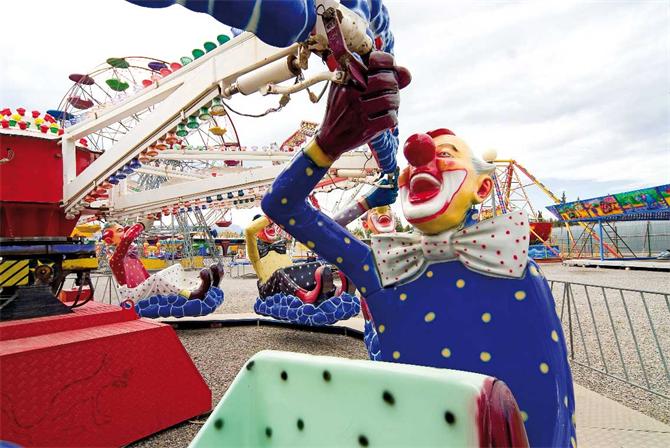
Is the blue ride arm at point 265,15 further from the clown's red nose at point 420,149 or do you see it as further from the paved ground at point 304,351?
the paved ground at point 304,351

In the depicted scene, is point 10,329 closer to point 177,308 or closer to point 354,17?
point 354,17

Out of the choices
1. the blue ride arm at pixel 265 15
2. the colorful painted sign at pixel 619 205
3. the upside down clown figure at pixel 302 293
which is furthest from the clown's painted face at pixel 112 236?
the colorful painted sign at pixel 619 205

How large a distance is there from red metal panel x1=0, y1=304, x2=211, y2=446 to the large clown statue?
4.96ft

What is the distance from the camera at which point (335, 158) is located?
5.49 ft

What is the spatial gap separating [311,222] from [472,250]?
0.69 meters

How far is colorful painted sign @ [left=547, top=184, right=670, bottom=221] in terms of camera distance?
52.5ft

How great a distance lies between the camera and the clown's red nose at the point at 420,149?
1638 millimetres

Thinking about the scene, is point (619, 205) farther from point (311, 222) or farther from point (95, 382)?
point (95, 382)

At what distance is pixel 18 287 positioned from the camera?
2.84m

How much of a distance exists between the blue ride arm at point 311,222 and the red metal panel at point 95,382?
1499mm

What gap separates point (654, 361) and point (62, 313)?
5.51 meters

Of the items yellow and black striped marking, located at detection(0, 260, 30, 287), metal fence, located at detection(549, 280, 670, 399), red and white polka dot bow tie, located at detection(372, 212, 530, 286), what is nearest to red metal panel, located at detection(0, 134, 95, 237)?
yellow and black striped marking, located at detection(0, 260, 30, 287)

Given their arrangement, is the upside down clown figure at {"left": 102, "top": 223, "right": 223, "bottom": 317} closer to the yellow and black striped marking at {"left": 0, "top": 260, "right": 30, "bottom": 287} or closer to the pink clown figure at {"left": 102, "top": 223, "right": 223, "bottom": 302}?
the pink clown figure at {"left": 102, "top": 223, "right": 223, "bottom": 302}

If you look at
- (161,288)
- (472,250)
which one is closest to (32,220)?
(161,288)
